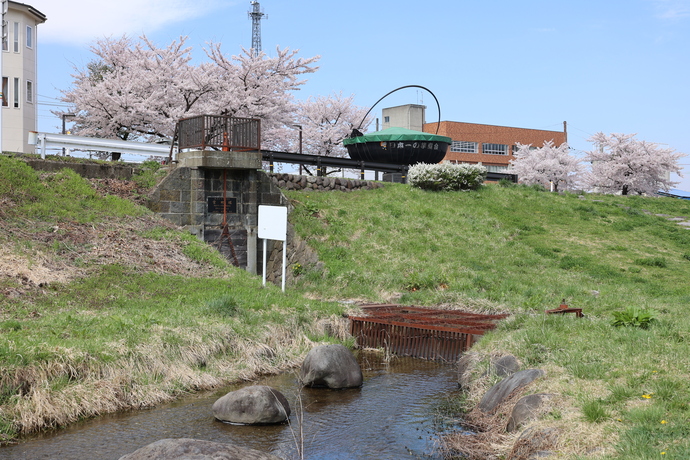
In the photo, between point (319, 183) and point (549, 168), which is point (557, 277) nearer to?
point (319, 183)

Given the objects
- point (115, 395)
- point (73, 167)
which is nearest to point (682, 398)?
point (115, 395)

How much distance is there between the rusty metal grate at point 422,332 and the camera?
11.8 meters

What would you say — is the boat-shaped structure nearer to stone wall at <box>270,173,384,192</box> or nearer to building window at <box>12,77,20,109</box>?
stone wall at <box>270,173,384,192</box>

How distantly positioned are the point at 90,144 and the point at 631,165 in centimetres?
3287

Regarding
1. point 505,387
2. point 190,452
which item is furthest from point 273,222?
point 190,452

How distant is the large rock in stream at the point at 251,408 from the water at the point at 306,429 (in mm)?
113

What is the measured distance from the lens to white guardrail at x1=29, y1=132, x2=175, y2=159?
1856cm

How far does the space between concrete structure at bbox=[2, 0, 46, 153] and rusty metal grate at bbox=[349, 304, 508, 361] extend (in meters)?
32.1

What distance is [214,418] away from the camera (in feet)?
27.0

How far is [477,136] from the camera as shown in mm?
67625

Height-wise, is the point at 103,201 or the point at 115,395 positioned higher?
the point at 103,201

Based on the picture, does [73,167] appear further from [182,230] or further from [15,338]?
[15,338]

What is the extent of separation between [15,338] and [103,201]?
29.7ft

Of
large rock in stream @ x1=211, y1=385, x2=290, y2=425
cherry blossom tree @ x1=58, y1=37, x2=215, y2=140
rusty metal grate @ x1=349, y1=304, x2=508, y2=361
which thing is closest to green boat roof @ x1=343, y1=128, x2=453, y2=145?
cherry blossom tree @ x1=58, y1=37, x2=215, y2=140
